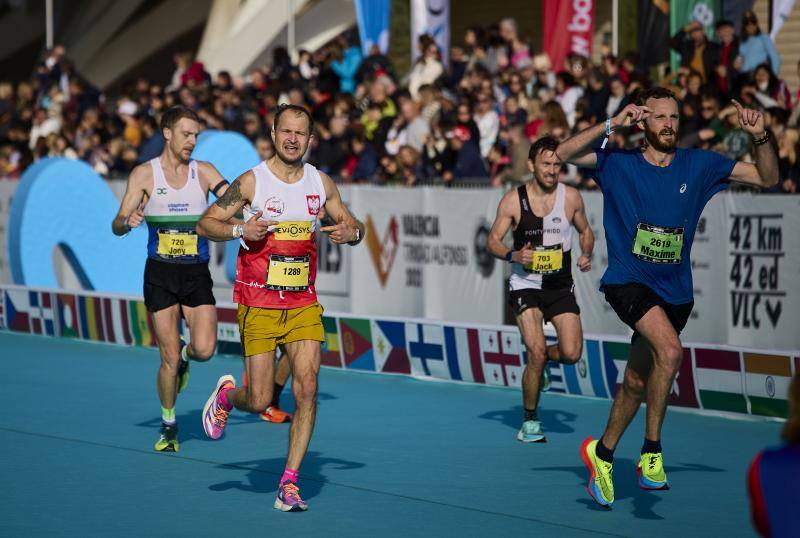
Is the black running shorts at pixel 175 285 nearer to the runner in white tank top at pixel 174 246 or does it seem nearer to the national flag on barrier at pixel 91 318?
the runner in white tank top at pixel 174 246

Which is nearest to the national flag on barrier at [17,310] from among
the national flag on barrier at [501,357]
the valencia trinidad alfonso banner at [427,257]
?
the valencia trinidad alfonso banner at [427,257]

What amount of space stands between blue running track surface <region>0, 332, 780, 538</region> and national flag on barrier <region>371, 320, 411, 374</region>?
70 centimetres

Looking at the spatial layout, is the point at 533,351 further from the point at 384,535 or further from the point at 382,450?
the point at 384,535

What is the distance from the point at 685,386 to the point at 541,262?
2191 mm

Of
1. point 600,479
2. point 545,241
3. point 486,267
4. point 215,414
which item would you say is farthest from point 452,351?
point 600,479

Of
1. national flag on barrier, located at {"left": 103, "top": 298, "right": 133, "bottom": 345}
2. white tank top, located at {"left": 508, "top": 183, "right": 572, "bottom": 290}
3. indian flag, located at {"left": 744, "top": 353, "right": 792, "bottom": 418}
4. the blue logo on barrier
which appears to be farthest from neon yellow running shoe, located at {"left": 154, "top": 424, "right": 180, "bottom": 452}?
the blue logo on barrier

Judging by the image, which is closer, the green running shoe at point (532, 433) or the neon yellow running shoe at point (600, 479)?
the neon yellow running shoe at point (600, 479)

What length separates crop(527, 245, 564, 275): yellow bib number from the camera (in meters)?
11.1

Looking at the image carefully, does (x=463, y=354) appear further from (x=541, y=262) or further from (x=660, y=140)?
(x=660, y=140)

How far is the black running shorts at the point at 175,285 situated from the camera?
10430 mm

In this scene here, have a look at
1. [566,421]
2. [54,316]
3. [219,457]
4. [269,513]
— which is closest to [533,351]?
[566,421]

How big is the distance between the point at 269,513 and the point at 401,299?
31.7 feet

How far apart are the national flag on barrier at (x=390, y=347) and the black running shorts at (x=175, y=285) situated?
449cm

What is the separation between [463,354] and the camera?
47.1 ft
